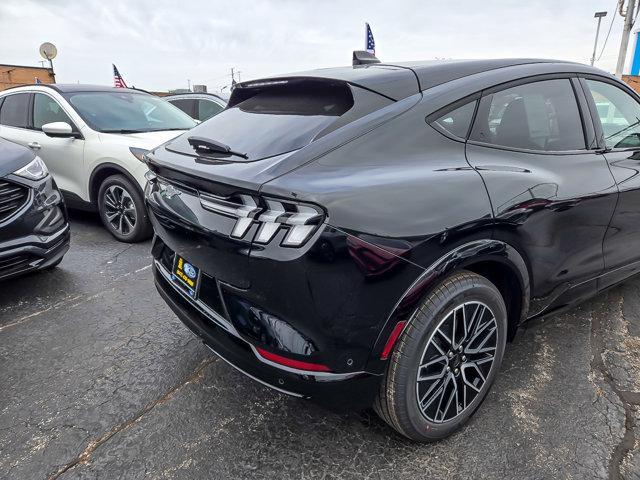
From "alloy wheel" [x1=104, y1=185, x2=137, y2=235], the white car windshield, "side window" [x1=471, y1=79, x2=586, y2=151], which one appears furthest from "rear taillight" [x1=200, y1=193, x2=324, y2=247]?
the white car windshield

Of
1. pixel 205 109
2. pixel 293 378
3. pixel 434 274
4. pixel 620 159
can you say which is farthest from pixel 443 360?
pixel 205 109

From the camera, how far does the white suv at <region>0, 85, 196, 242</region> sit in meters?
4.56

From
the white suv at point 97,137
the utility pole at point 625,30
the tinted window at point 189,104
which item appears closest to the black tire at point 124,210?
the white suv at point 97,137

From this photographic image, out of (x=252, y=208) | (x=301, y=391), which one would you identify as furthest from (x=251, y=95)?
(x=301, y=391)

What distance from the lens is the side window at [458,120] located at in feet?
6.39

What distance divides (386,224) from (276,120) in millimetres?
829

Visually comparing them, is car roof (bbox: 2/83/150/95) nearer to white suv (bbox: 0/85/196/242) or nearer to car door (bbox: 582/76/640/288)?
→ white suv (bbox: 0/85/196/242)

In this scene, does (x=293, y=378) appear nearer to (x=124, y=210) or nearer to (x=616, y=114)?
(x=616, y=114)

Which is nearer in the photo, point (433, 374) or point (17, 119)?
point (433, 374)

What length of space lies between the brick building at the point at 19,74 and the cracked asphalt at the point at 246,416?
1729 centimetres

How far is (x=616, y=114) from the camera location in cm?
292

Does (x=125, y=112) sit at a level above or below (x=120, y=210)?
above

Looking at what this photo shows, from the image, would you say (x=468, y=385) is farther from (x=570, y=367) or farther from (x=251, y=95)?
(x=251, y=95)

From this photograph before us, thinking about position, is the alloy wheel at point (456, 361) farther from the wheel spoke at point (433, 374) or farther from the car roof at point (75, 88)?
the car roof at point (75, 88)
